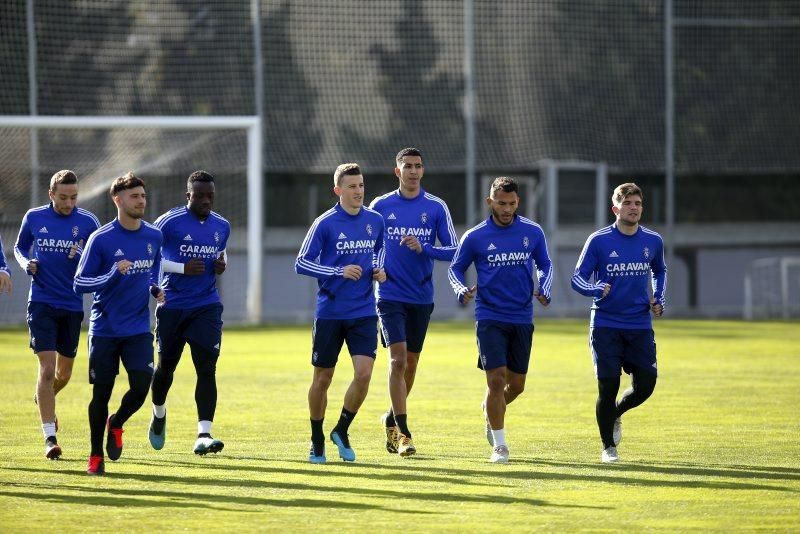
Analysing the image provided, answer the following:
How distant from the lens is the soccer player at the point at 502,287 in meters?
10.7

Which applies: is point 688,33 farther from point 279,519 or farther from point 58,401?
point 279,519

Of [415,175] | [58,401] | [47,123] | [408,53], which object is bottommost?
[58,401]

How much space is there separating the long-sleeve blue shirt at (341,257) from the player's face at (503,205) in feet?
3.15

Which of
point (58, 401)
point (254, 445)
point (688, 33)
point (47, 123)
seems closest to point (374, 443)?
point (254, 445)

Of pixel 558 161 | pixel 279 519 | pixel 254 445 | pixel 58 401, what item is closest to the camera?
pixel 279 519

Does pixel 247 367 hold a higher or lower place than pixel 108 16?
lower

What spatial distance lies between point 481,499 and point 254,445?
328 centimetres

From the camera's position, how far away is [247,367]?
64.3 feet

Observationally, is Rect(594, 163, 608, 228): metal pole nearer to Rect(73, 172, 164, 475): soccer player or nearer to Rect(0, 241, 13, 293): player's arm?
Rect(0, 241, 13, 293): player's arm

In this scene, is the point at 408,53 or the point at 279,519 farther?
the point at 408,53

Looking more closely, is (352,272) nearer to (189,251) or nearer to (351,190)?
(351,190)

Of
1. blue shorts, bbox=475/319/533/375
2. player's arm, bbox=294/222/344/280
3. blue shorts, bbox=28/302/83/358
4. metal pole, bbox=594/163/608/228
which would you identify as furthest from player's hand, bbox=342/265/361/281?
metal pole, bbox=594/163/608/228

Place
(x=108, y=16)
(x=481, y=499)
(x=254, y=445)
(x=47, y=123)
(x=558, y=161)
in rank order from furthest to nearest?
(x=558, y=161) → (x=108, y=16) → (x=47, y=123) → (x=254, y=445) → (x=481, y=499)

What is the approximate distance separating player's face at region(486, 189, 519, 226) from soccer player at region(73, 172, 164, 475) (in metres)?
2.56
